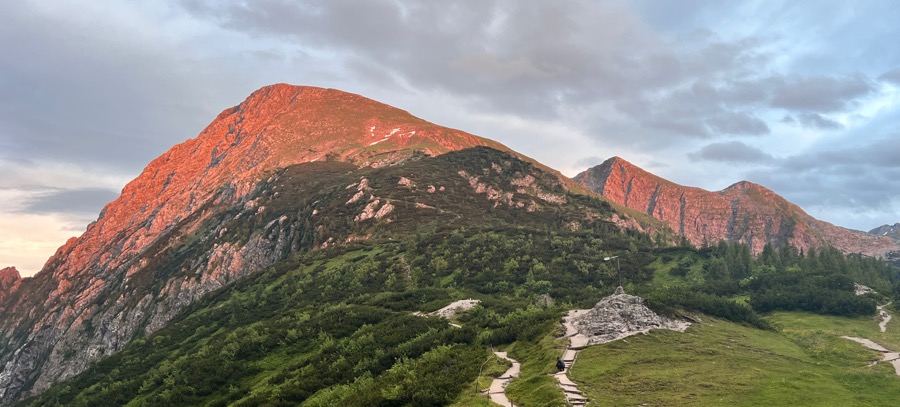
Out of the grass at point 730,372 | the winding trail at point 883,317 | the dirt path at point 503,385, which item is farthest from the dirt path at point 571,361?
the winding trail at point 883,317

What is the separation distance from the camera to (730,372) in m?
37.3

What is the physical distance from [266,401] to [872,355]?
196ft

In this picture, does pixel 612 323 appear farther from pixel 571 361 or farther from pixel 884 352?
pixel 884 352

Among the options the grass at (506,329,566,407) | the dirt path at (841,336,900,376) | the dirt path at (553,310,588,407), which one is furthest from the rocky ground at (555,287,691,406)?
the dirt path at (841,336,900,376)

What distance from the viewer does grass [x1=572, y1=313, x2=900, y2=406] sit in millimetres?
31469

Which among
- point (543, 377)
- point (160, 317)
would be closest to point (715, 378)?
point (543, 377)

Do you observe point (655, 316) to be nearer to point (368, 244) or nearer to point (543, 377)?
point (543, 377)

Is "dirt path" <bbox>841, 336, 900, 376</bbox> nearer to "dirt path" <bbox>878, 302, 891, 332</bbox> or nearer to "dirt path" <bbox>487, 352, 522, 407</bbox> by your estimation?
"dirt path" <bbox>878, 302, 891, 332</bbox>

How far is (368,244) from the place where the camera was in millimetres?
151250

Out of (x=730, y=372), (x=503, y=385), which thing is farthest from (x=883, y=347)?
(x=503, y=385)

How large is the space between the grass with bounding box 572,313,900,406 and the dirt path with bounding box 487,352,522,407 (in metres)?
5.40

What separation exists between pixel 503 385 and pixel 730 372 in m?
17.0

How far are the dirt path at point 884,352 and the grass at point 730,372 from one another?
1.18 metres

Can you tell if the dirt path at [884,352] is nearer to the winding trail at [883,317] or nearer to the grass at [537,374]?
the winding trail at [883,317]
